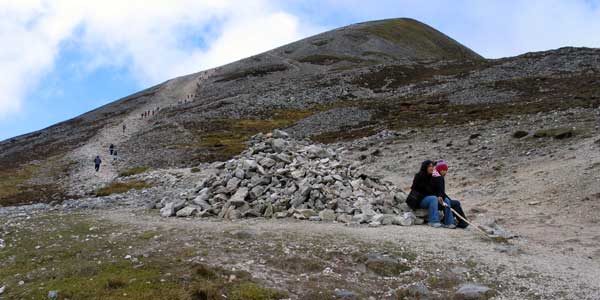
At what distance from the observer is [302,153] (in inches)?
987

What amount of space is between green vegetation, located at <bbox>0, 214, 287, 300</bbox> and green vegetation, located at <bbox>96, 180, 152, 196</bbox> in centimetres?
1586

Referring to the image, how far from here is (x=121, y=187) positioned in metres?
34.4

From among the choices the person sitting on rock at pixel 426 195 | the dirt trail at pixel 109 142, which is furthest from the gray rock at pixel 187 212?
the dirt trail at pixel 109 142

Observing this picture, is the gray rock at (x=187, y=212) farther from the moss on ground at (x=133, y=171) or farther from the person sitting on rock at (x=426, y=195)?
the moss on ground at (x=133, y=171)

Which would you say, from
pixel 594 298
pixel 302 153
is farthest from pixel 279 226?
pixel 594 298

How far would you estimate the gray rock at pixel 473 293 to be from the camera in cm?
1066

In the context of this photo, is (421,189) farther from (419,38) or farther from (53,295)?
(419,38)

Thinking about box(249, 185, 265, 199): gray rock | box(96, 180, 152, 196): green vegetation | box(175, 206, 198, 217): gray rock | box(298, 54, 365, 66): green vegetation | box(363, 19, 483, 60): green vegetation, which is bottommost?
box(175, 206, 198, 217): gray rock

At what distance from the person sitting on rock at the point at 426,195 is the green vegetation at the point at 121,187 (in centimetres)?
2127

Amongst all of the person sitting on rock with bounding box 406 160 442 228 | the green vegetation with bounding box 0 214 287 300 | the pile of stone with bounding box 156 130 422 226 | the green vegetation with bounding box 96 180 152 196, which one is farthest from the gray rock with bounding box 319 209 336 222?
the green vegetation with bounding box 96 180 152 196

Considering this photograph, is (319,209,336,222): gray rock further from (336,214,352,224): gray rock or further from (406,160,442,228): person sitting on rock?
(406,160,442,228): person sitting on rock

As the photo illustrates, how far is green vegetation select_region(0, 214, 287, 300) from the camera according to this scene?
10719mm

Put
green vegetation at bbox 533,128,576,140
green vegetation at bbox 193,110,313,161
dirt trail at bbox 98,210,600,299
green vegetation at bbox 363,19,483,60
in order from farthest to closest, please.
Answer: green vegetation at bbox 363,19,483,60
green vegetation at bbox 193,110,313,161
green vegetation at bbox 533,128,576,140
dirt trail at bbox 98,210,600,299

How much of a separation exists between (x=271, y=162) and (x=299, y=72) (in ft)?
329
